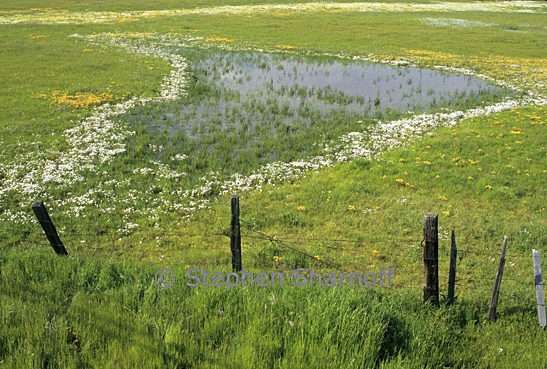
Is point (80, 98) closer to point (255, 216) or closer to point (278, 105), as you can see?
point (278, 105)

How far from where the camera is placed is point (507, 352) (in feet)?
22.4

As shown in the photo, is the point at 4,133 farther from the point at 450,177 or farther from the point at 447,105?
the point at 447,105

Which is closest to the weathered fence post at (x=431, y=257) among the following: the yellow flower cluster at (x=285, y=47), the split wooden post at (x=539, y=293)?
the split wooden post at (x=539, y=293)

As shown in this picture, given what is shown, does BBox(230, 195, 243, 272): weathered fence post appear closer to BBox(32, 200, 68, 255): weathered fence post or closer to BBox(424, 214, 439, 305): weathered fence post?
BBox(424, 214, 439, 305): weathered fence post

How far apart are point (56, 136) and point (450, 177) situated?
65.4ft

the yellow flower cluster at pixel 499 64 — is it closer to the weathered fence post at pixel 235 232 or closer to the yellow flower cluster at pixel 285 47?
the yellow flower cluster at pixel 285 47

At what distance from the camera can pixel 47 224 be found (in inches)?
359

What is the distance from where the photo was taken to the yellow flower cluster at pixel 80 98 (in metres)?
27.0

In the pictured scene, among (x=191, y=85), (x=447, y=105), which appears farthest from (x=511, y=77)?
(x=191, y=85)

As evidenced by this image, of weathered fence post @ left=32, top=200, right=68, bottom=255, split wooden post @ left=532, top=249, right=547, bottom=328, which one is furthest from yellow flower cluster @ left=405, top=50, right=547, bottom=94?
weathered fence post @ left=32, top=200, right=68, bottom=255

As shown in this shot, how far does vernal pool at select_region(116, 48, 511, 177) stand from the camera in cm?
2097

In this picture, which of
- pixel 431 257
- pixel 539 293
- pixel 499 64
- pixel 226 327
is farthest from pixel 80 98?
pixel 499 64

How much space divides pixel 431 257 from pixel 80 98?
1078 inches

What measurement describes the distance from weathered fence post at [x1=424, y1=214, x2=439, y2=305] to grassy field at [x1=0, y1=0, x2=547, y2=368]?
1.11 ft
